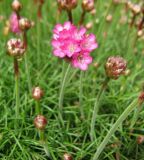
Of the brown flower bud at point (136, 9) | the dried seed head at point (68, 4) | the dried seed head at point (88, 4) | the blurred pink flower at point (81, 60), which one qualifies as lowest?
the blurred pink flower at point (81, 60)

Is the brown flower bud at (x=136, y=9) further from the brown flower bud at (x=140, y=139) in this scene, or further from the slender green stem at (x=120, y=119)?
the slender green stem at (x=120, y=119)

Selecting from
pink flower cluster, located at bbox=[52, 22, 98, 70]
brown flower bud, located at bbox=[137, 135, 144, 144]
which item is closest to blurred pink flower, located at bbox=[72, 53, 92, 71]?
pink flower cluster, located at bbox=[52, 22, 98, 70]

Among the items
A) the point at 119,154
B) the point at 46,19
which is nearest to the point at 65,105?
the point at 119,154

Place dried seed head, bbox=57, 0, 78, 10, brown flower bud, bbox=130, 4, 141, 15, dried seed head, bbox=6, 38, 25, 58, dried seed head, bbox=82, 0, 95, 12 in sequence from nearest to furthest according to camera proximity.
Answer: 1. dried seed head, bbox=6, 38, 25, 58
2. dried seed head, bbox=57, 0, 78, 10
3. dried seed head, bbox=82, 0, 95, 12
4. brown flower bud, bbox=130, 4, 141, 15

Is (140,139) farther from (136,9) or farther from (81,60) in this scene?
(136,9)

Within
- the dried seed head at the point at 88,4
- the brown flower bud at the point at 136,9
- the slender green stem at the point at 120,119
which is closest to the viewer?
the slender green stem at the point at 120,119

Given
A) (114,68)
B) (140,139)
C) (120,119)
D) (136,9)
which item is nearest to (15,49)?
(114,68)

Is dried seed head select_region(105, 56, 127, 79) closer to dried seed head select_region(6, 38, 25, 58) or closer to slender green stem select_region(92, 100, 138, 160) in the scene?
slender green stem select_region(92, 100, 138, 160)

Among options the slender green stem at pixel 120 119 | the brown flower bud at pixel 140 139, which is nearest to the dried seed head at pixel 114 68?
the slender green stem at pixel 120 119

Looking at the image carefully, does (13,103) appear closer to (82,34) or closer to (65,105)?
(65,105)
